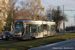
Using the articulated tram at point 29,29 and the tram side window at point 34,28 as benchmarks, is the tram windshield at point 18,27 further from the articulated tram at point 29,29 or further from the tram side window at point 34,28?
the tram side window at point 34,28

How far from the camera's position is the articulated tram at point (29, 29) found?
89.1 ft

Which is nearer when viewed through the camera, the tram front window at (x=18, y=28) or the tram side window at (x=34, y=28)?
the tram front window at (x=18, y=28)

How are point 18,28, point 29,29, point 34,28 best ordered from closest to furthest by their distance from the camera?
point 18,28, point 29,29, point 34,28

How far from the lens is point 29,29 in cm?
2844

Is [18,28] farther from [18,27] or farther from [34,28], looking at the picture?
[34,28]

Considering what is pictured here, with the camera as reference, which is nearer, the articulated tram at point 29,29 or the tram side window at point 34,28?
the articulated tram at point 29,29

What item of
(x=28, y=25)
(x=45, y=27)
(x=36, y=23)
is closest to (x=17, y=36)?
(x=28, y=25)

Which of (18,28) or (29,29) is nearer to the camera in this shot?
(18,28)

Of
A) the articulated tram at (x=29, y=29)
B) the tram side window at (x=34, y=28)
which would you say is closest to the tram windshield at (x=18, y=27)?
the articulated tram at (x=29, y=29)

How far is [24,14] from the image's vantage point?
179ft

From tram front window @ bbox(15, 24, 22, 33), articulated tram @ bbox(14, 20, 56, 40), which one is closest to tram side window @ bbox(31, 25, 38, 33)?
articulated tram @ bbox(14, 20, 56, 40)

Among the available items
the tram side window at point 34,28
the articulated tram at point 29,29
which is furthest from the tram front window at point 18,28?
the tram side window at point 34,28

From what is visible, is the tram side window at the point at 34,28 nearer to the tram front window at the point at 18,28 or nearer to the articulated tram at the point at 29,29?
the articulated tram at the point at 29,29

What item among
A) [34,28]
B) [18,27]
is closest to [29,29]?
[34,28]
